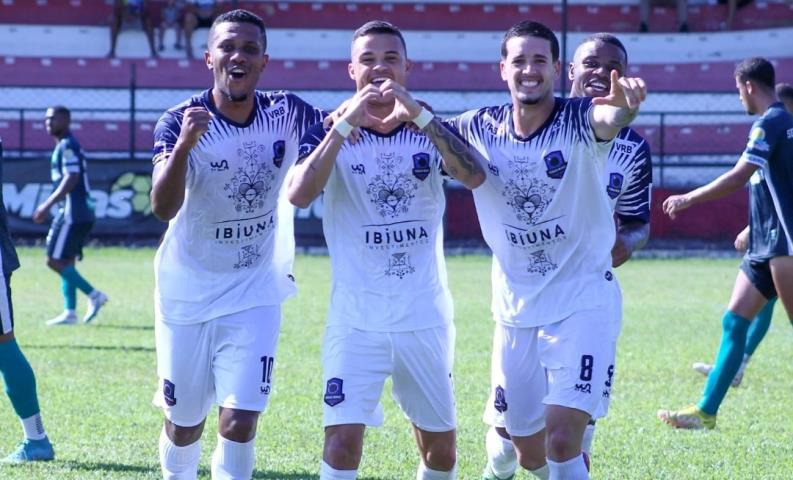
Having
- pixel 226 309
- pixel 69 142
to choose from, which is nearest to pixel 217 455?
pixel 226 309

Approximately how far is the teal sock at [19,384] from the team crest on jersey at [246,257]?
2.21 m

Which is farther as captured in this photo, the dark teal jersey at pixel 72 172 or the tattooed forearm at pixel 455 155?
the dark teal jersey at pixel 72 172

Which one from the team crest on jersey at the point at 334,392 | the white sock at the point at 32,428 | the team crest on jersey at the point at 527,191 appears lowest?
the white sock at the point at 32,428

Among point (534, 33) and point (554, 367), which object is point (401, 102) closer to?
point (534, 33)

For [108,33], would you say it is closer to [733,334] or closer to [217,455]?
[733,334]

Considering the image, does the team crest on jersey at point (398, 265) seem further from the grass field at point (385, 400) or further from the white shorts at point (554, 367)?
the grass field at point (385, 400)

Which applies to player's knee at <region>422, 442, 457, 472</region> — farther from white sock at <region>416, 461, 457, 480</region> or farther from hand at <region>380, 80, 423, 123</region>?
hand at <region>380, 80, 423, 123</region>

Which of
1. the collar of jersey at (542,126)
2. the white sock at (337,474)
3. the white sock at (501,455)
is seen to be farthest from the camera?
the white sock at (501,455)

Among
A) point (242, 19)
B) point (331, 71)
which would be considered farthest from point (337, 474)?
point (331, 71)

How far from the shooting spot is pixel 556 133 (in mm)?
5832

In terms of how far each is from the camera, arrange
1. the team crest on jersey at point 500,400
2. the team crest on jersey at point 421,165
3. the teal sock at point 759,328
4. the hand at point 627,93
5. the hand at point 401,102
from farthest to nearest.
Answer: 1. the teal sock at point 759,328
2. the team crest on jersey at point 500,400
3. the team crest on jersey at point 421,165
4. the hand at point 401,102
5. the hand at point 627,93

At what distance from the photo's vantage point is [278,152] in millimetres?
6062

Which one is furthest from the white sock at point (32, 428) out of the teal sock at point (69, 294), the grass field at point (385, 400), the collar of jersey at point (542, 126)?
the teal sock at point (69, 294)

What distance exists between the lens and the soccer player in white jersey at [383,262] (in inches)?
222
